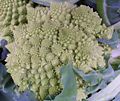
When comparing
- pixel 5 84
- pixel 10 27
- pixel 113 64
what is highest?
pixel 10 27

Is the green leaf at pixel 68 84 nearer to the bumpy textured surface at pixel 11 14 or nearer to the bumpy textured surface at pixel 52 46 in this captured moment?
the bumpy textured surface at pixel 52 46

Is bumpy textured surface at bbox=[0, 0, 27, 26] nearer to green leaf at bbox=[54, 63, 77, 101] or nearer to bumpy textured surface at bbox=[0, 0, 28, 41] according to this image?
bumpy textured surface at bbox=[0, 0, 28, 41]

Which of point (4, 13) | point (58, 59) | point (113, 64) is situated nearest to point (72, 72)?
Answer: point (58, 59)

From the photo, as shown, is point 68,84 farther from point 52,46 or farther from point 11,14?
point 11,14

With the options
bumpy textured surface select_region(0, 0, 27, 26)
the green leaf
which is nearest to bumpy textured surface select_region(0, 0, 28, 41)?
bumpy textured surface select_region(0, 0, 27, 26)

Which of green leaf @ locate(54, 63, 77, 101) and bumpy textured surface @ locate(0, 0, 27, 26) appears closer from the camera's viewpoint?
green leaf @ locate(54, 63, 77, 101)

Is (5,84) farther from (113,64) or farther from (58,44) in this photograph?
(113,64)
